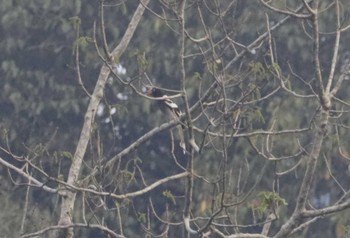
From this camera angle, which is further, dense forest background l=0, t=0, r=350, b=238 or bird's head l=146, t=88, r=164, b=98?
dense forest background l=0, t=0, r=350, b=238

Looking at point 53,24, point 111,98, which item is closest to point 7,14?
point 53,24

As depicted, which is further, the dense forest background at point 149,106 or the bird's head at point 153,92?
the dense forest background at point 149,106

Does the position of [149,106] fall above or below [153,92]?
above

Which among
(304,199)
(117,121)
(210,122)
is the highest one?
(117,121)

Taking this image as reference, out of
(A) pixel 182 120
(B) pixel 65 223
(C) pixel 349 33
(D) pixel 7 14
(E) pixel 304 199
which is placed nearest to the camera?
(E) pixel 304 199

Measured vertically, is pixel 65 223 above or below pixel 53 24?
below

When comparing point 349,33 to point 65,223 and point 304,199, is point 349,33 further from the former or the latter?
point 304,199

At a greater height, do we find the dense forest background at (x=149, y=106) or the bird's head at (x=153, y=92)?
the dense forest background at (x=149, y=106)

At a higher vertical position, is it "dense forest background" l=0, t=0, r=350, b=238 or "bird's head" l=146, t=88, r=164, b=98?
"dense forest background" l=0, t=0, r=350, b=238

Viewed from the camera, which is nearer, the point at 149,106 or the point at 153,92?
the point at 153,92

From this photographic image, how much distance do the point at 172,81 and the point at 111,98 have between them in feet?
1.80

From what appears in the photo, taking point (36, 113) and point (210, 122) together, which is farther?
point (36, 113)

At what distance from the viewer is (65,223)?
6430 mm

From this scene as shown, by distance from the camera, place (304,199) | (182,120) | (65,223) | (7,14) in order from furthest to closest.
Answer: (7,14), (65,223), (182,120), (304,199)
